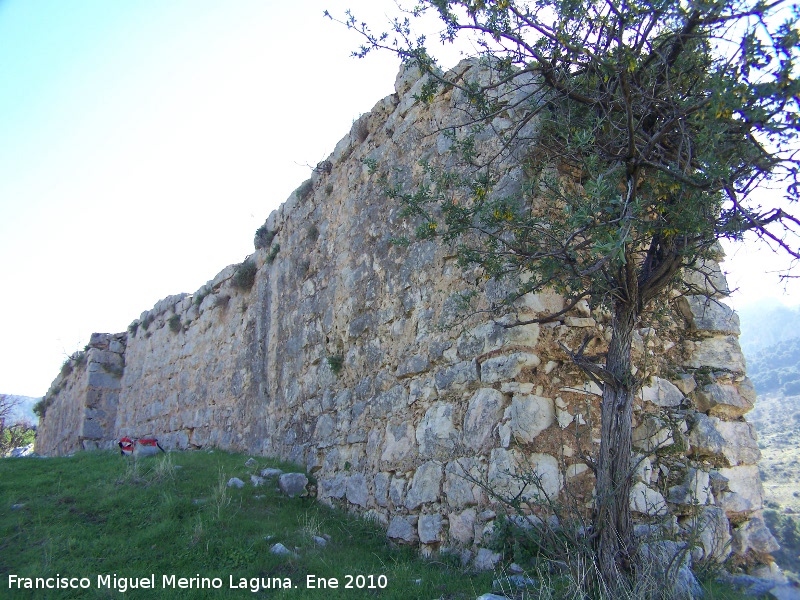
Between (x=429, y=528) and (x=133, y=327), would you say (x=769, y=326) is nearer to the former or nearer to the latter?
(x=133, y=327)

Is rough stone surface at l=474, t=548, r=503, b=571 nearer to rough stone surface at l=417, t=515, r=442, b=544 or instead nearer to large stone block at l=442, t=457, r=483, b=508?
large stone block at l=442, t=457, r=483, b=508

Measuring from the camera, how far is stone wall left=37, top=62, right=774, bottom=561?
471cm

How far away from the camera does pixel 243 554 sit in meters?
5.15

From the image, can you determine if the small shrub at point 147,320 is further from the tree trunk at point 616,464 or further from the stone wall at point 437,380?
the tree trunk at point 616,464

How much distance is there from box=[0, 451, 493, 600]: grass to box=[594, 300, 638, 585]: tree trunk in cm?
84

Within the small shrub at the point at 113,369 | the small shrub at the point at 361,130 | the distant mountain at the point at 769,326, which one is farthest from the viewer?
the distant mountain at the point at 769,326

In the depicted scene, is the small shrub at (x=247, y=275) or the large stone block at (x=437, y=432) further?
the small shrub at (x=247, y=275)

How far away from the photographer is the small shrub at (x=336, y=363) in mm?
7348

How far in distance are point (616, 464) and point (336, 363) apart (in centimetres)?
405

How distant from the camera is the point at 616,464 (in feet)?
12.8

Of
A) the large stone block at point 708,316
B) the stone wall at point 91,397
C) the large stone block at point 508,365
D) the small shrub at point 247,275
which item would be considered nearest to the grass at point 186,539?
the large stone block at point 508,365

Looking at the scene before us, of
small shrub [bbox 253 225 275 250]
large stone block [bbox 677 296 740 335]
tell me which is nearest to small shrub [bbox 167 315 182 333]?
small shrub [bbox 253 225 275 250]

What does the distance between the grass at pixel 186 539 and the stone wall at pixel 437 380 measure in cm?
43

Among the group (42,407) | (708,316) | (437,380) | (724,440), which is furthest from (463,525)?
(42,407)
